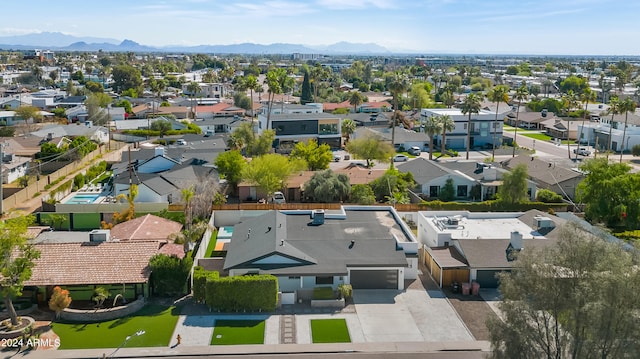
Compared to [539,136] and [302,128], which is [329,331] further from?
[539,136]

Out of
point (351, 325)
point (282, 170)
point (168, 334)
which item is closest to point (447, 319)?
point (351, 325)

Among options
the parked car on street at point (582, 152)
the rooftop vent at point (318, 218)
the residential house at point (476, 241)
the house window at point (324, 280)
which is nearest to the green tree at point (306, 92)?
the parked car on street at point (582, 152)

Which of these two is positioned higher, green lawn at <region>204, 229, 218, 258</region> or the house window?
the house window

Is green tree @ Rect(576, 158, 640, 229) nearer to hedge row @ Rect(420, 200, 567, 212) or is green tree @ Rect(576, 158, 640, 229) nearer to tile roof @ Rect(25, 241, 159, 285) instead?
hedge row @ Rect(420, 200, 567, 212)

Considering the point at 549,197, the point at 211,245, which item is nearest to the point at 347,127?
the point at 549,197

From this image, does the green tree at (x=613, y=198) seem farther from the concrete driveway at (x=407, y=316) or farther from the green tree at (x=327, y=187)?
the green tree at (x=327, y=187)

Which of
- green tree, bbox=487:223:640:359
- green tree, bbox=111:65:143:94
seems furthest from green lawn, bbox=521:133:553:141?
green tree, bbox=111:65:143:94
